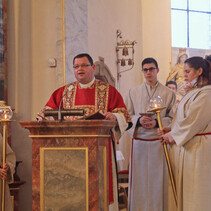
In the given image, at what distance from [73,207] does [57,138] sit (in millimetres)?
587

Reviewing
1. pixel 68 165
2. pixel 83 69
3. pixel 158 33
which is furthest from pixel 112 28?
pixel 68 165

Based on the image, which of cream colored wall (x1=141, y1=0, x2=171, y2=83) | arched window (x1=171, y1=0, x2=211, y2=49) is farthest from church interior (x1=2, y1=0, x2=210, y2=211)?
arched window (x1=171, y1=0, x2=211, y2=49)

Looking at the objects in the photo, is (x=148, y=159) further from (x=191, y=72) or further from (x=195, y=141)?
Result: (x=191, y=72)

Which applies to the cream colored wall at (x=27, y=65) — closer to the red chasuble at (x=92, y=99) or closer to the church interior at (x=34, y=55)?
the church interior at (x=34, y=55)

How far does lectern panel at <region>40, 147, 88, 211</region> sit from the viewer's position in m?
3.52

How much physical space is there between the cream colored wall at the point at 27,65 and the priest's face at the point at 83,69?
156 centimetres

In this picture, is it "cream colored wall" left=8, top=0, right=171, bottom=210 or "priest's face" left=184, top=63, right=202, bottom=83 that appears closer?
"priest's face" left=184, top=63, right=202, bottom=83

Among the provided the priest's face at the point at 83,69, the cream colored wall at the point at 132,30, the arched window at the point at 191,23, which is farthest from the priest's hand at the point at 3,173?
the arched window at the point at 191,23

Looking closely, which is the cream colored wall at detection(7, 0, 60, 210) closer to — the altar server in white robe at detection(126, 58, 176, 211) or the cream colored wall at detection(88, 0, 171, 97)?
the cream colored wall at detection(88, 0, 171, 97)

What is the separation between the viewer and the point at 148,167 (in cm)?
623

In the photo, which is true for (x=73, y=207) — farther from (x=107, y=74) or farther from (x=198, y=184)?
(x=107, y=74)

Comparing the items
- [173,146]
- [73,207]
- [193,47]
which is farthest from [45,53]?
[193,47]

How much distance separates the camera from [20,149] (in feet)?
21.3

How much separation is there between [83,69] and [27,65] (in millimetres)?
1914
